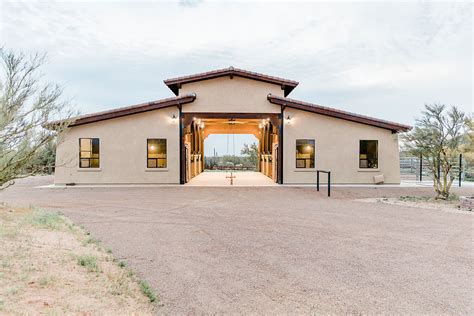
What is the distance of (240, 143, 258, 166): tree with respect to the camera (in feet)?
100

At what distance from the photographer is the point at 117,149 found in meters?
15.9

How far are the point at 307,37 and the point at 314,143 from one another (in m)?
8.27

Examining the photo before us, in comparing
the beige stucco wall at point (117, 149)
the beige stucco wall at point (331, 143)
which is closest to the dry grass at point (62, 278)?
the beige stucco wall at point (117, 149)

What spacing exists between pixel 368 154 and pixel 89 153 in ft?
47.6

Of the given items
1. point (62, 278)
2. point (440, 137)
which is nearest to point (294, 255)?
point (62, 278)

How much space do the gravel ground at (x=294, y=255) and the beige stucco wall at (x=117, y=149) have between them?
6.61 m

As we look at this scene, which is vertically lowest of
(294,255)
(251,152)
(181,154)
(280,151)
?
(294,255)

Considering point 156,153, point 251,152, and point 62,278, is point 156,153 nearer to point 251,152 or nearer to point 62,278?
point 62,278

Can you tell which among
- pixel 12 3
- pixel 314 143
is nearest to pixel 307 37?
pixel 314 143

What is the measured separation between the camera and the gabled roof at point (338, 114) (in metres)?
16.1

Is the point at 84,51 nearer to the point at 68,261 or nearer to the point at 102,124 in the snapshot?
the point at 102,124

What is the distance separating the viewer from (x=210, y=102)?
16.5m

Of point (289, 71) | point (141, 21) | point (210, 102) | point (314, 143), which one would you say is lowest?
point (314, 143)

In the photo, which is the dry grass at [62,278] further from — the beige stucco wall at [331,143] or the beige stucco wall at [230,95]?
the beige stucco wall at [331,143]
